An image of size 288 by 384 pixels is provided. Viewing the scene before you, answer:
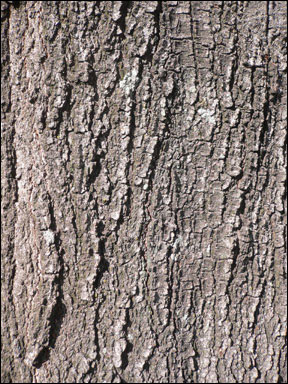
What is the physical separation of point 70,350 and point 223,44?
1200 millimetres

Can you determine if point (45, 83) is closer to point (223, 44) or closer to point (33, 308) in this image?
point (223, 44)

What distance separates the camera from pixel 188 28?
4.01ft

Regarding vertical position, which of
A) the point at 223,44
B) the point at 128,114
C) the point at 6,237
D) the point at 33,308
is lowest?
the point at 33,308

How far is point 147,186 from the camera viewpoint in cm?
126

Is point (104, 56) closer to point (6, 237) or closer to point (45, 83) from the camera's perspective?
point (45, 83)

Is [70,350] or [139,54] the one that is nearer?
[139,54]

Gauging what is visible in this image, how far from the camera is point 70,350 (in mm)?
1330

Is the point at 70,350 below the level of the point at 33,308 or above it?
below

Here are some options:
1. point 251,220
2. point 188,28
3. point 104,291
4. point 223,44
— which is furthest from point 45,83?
point 251,220

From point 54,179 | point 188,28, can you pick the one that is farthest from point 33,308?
point 188,28

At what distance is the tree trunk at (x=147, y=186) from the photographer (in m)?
1.23

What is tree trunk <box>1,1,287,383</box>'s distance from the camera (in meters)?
1.23

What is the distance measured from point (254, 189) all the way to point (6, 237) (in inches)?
36.6

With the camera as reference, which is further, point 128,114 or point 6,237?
point 6,237
